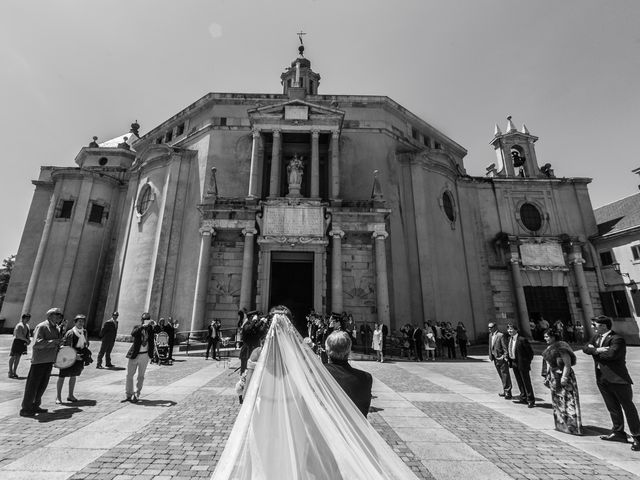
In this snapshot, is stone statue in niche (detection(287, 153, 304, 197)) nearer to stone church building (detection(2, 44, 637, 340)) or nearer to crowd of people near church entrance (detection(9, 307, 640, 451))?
stone church building (detection(2, 44, 637, 340))

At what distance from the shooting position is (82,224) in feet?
93.6

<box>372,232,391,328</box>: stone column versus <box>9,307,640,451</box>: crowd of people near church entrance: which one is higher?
<box>372,232,391,328</box>: stone column

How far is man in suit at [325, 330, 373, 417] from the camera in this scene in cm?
312

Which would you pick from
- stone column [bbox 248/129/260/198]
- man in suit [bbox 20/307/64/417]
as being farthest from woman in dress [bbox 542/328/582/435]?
stone column [bbox 248/129/260/198]

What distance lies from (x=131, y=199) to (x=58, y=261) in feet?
26.1

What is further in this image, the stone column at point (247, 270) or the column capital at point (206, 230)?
the column capital at point (206, 230)

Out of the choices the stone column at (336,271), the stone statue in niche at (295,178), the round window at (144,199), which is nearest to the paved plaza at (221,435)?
the stone column at (336,271)

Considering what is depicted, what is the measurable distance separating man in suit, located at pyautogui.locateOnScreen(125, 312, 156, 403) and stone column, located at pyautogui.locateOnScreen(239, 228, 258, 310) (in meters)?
10.2

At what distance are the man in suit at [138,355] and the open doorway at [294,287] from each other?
13.3 metres

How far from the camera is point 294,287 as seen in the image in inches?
869

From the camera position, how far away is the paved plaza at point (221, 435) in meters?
4.05

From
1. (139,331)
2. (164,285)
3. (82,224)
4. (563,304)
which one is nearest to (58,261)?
(82,224)

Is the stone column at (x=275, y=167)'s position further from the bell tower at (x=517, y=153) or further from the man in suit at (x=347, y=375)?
the bell tower at (x=517, y=153)

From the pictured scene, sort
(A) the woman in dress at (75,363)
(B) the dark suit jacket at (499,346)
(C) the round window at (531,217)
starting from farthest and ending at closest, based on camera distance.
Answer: (C) the round window at (531,217)
(B) the dark suit jacket at (499,346)
(A) the woman in dress at (75,363)
